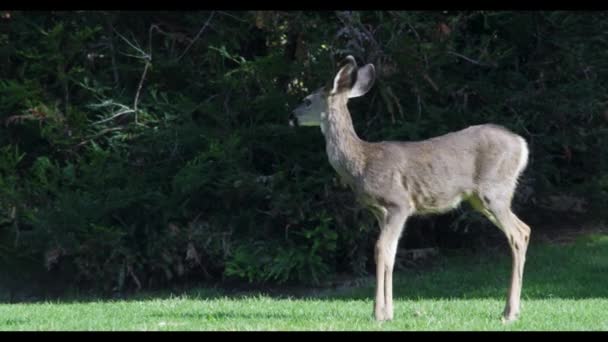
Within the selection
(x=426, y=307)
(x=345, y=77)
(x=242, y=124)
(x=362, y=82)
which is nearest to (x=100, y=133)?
(x=242, y=124)

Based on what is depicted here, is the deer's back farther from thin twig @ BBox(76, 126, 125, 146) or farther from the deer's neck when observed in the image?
thin twig @ BBox(76, 126, 125, 146)

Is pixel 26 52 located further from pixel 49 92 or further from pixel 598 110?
pixel 598 110

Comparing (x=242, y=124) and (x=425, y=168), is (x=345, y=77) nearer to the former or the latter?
(x=425, y=168)

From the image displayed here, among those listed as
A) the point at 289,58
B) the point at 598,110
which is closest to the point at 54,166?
the point at 289,58

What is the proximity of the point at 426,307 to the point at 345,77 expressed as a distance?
2314mm

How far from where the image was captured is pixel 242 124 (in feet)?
49.2

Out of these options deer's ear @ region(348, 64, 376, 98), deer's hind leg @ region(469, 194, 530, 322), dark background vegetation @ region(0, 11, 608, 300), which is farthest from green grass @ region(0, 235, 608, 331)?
deer's ear @ region(348, 64, 376, 98)

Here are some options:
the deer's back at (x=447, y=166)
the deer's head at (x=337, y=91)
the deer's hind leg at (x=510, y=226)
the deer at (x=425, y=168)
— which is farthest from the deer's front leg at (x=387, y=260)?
the deer's head at (x=337, y=91)

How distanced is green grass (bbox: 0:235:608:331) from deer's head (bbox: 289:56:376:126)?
1.74 m

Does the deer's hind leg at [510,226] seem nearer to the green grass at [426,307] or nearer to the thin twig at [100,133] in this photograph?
the green grass at [426,307]

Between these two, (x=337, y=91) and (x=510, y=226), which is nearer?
(x=510, y=226)

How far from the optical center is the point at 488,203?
9.62 metres

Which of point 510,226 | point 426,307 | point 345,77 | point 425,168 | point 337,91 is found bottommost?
point 426,307

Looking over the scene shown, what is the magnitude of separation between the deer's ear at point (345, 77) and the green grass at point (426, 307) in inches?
76.8
